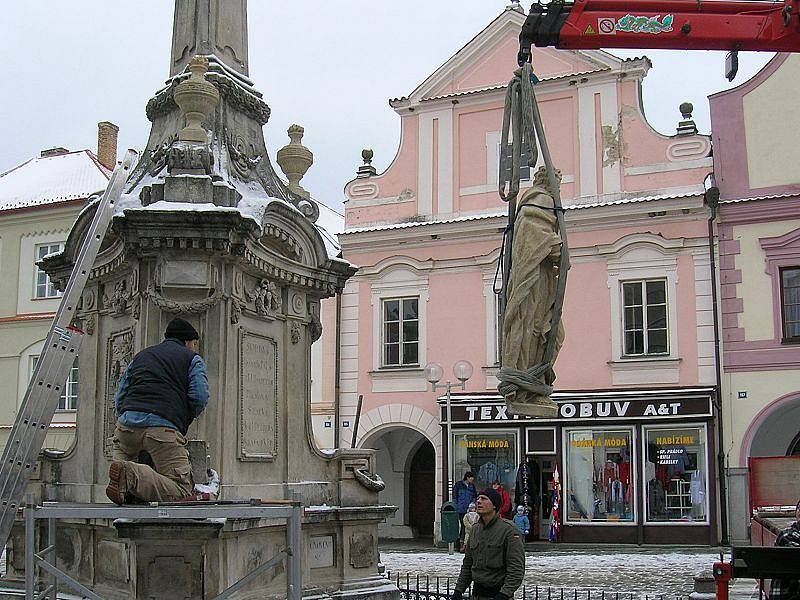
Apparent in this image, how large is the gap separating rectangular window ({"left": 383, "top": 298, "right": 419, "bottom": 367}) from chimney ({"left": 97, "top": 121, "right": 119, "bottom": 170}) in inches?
533

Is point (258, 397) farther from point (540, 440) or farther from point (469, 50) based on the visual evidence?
point (469, 50)

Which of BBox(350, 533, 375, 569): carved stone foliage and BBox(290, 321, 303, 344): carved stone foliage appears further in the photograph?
BBox(290, 321, 303, 344): carved stone foliage

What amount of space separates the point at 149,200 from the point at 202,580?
10.8ft

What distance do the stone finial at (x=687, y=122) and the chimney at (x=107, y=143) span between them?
61.5 ft

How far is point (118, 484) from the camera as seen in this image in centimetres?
612

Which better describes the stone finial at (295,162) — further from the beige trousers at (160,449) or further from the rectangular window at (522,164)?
the beige trousers at (160,449)

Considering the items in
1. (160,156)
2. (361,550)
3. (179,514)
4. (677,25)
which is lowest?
(361,550)

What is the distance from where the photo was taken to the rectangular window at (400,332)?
25.0 m

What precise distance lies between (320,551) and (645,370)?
1391 cm

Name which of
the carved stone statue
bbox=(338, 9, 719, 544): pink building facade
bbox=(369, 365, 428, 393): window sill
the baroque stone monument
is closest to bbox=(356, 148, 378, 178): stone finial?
bbox=(338, 9, 719, 544): pink building facade

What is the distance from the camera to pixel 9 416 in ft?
98.5

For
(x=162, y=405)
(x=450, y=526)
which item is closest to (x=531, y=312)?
(x=162, y=405)

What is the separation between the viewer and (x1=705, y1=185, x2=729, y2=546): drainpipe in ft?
70.9

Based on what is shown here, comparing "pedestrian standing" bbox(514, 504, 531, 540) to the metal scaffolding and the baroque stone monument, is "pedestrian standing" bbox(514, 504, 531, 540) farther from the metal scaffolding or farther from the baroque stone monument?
the metal scaffolding
